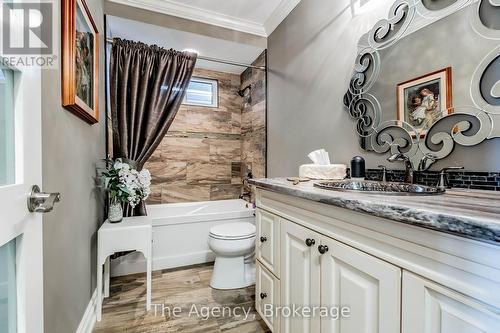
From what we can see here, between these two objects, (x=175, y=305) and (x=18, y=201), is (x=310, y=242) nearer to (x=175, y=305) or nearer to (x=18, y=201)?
(x=18, y=201)

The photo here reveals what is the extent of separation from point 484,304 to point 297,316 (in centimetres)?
77

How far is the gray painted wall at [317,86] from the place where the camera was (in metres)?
1.38

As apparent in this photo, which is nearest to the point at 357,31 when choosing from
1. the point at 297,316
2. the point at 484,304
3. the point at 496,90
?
the point at 496,90

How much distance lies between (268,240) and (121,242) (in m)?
1.08

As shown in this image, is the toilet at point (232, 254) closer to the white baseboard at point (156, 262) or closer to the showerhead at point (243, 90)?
the white baseboard at point (156, 262)

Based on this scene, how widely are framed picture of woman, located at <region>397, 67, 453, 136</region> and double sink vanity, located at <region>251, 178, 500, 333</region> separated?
15.9 inches

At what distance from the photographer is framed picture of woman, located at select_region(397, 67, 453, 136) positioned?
102 cm

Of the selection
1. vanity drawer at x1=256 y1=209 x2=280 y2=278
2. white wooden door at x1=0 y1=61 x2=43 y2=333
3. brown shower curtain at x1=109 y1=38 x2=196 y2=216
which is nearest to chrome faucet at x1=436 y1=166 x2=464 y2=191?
vanity drawer at x1=256 y1=209 x2=280 y2=278

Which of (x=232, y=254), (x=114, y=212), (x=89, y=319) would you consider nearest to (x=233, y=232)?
(x=232, y=254)

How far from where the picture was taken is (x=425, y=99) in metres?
1.11

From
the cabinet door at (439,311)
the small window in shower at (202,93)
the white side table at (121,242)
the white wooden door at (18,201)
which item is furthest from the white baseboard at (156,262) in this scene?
the cabinet door at (439,311)

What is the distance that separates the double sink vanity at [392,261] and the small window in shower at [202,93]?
2416 mm

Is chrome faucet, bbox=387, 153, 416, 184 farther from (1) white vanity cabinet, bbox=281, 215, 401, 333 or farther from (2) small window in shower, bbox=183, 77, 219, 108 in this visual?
(2) small window in shower, bbox=183, 77, 219, 108

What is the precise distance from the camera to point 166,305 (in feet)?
5.59
